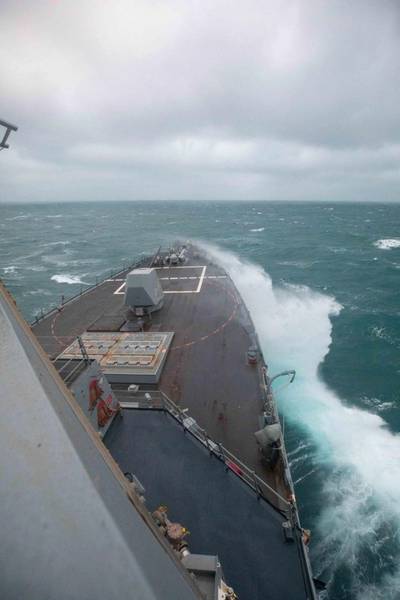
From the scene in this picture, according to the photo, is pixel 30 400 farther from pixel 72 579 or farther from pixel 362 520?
pixel 362 520

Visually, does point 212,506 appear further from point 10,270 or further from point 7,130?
point 10,270

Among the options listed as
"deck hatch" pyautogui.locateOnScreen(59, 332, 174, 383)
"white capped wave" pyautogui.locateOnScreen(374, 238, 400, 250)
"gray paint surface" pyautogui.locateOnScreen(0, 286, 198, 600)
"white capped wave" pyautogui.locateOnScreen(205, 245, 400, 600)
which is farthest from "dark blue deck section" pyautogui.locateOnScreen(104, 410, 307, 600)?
"white capped wave" pyautogui.locateOnScreen(374, 238, 400, 250)

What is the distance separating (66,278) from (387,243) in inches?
3459

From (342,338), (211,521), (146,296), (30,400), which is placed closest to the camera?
(30,400)

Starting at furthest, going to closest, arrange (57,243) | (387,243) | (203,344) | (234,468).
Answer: (57,243) → (387,243) → (203,344) → (234,468)

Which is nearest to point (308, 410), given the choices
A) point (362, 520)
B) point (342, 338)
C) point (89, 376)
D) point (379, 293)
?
point (362, 520)

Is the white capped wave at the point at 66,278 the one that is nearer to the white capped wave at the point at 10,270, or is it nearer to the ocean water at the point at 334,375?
the ocean water at the point at 334,375

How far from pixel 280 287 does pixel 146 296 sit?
29.3 m

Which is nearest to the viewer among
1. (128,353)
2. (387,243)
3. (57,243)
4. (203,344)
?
(128,353)

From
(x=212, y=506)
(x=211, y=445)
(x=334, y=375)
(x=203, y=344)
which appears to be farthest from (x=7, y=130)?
(x=334, y=375)

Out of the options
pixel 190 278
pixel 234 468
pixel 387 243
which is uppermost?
pixel 387 243

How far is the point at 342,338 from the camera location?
1356 inches

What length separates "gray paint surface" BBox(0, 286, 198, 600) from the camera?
1.82 metres

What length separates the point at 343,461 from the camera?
19250mm
